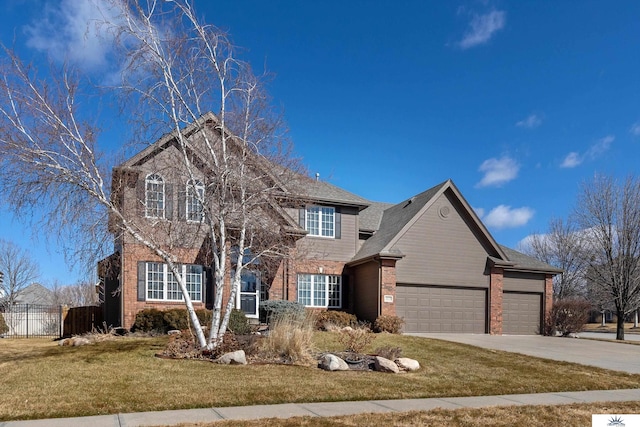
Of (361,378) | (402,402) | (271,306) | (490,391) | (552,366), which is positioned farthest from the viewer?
(271,306)

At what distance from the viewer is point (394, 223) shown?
26.0 m

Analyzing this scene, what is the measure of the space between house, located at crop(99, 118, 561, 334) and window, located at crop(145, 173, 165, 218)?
6.18 metres

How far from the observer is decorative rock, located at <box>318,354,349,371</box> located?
12445mm

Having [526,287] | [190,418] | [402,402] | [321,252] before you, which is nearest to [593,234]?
[526,287]

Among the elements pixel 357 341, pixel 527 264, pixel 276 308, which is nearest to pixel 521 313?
pixel 527 264

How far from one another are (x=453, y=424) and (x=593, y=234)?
81.5ft

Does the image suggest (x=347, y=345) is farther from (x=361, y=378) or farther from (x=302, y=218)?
(x=302, y=218)

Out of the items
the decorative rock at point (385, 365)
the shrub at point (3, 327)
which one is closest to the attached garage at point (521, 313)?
the decorative rock at point (385, 365)

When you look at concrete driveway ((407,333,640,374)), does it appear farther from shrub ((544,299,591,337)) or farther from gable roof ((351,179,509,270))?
shrub ((544,299,591,337))

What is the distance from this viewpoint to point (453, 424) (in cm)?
783

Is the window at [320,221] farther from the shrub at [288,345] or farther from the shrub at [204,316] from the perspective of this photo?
the shrub at [288,345]

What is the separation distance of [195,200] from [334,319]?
1012 centimetres

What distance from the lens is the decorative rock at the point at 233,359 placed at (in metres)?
12.5
